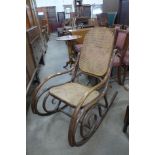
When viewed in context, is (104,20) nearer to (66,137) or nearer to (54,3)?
(66,137)

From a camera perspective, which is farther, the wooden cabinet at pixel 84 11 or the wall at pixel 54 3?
the wall at pixel 54 3

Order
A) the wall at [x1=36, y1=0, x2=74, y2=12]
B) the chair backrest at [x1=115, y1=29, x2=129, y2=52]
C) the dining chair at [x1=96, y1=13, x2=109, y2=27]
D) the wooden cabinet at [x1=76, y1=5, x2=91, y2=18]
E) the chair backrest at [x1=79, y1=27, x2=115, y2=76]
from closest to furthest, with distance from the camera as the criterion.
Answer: the chair backrest at [x1=79, y1=27, x2=115, y2=76], the chair backrest at [x1=115, y1=29, x2=129, y2=52], the dining chair at [x1=96, y1=13, x2=109, y2=27], the wooden cabinet at [x1=76, y1=5, x2=91, y2=18], the wall at [x1=36, y1=0, x2=74, y2=12]

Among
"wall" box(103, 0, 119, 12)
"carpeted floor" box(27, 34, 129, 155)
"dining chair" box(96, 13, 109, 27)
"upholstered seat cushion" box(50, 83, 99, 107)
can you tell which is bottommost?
"carpeted floor" box(27, 34, 129, 155)

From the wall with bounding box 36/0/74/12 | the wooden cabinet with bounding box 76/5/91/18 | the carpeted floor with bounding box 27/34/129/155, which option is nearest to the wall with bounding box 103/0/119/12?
the wooden cabinet with bounding box 76/5/91/18

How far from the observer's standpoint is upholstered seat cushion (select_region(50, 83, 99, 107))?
4.96 ft

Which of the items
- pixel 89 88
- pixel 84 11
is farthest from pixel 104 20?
pixel 89 88

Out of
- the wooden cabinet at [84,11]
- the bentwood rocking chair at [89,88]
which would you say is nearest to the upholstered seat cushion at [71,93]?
the bentwood rocking chair at [89,88]

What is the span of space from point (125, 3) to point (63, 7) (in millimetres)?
8111

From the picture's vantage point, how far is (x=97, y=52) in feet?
6.04

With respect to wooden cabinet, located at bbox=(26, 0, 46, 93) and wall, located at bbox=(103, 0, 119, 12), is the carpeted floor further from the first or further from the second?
wall, located at bbox=(103, 0, 119, 12)

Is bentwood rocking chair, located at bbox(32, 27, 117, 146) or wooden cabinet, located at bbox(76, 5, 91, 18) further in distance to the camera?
wooden cabinet, located at bbox(76, 5, 91, 18)

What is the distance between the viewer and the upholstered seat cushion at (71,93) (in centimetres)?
151

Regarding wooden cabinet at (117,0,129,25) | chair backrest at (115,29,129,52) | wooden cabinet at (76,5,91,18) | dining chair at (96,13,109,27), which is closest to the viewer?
chair backrest at (115,29,129,52)

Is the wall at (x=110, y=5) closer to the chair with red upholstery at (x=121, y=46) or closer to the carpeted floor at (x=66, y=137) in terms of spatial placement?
the chair with red upholstery at (x=121, y=46)
